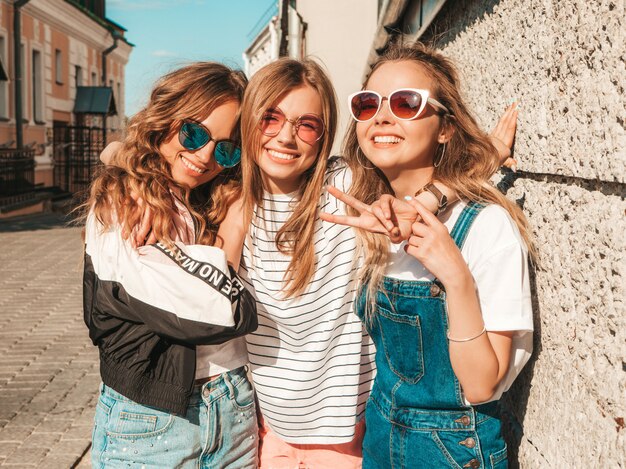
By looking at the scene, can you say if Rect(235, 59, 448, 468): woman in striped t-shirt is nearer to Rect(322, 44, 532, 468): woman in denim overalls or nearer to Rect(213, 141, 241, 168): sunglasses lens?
Rect(213, 141, 241, 168): sunglasses lens

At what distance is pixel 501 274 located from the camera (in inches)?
67.9

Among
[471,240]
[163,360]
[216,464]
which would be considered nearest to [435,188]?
[471,240]

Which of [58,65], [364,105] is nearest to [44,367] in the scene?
[364,105]

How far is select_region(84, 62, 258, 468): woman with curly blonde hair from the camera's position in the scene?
210cm

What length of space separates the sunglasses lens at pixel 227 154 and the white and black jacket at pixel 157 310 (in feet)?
1.34

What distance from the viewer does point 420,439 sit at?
1.90 m

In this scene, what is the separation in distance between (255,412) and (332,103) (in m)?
1.12

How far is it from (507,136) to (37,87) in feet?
87.6

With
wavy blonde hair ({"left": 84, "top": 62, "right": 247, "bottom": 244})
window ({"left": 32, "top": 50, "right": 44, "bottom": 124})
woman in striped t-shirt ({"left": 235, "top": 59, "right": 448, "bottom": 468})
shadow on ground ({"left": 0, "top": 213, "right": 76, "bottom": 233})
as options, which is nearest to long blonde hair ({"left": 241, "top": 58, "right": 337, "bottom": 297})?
woman in striped t-shirt ({"left": 235, "top": 59, "right": 448, "bottom": 468})

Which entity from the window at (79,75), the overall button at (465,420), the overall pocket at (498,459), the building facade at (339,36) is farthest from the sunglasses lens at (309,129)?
the window at (79,75)

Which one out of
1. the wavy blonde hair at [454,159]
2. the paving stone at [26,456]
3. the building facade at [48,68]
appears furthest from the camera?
the building facade at [48,68]

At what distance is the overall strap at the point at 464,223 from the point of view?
1.81m

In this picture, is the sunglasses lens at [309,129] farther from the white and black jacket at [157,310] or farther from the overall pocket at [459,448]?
the overall pocket at [459,448]

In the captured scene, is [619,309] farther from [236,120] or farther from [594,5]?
[236,120]
